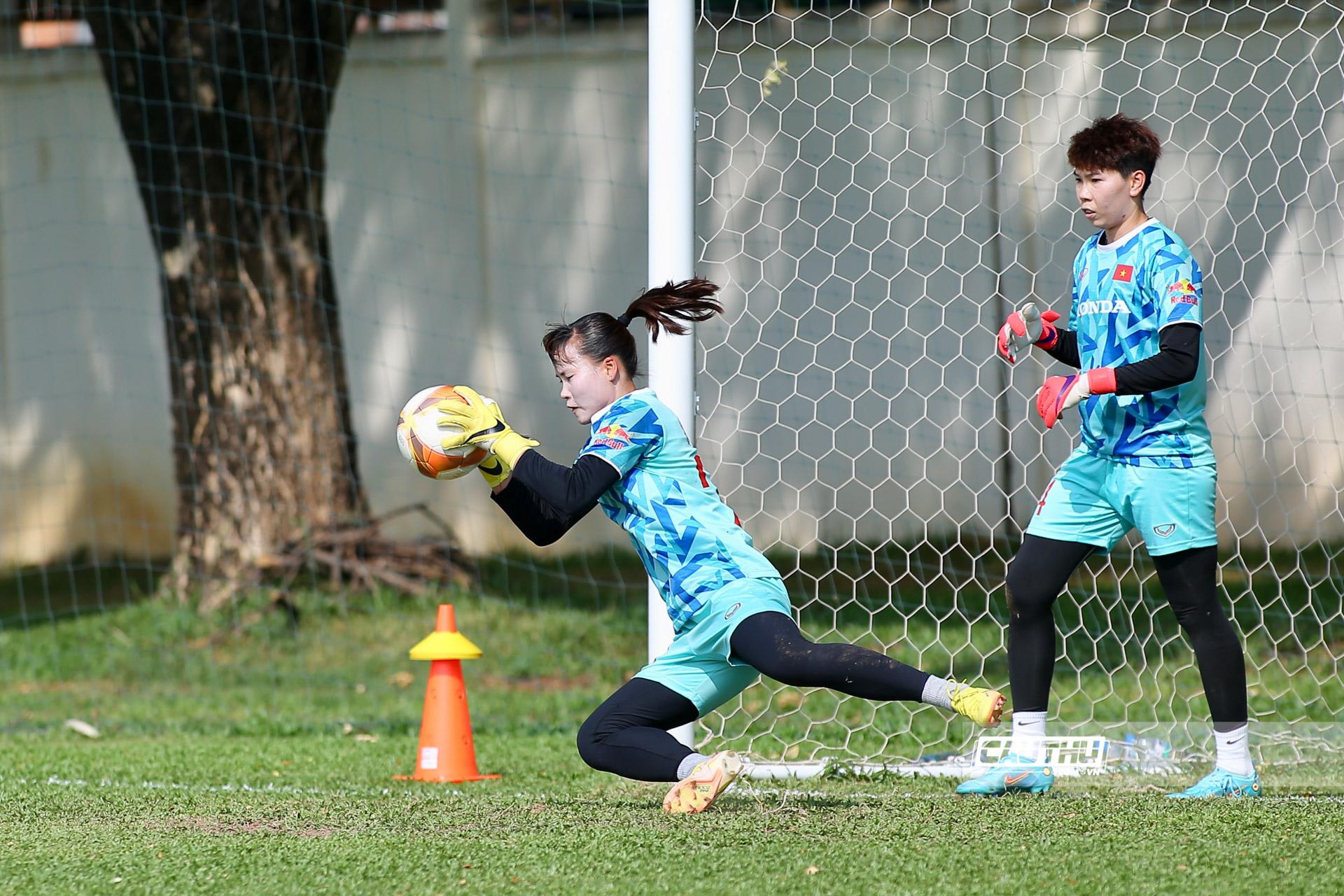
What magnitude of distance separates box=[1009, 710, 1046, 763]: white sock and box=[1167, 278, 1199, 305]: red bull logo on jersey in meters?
1.20

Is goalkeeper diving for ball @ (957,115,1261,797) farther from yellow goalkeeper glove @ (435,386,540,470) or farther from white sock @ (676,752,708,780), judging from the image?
yellow goalkeeper glove @ (435,386,540,470)

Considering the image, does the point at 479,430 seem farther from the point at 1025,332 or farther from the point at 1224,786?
the point at 1224,786

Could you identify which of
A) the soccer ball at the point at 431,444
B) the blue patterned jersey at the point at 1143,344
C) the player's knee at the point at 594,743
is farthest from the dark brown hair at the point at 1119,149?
the player's knee at the point at 594,743

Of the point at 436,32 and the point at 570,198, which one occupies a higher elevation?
the point at 436,32

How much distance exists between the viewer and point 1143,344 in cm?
383

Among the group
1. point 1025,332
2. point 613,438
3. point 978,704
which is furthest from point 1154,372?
point 613,438

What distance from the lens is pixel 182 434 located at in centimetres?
834

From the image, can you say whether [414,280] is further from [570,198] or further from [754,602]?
[754,602]

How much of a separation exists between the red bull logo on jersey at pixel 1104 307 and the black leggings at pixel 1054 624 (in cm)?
65

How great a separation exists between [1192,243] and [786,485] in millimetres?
2810

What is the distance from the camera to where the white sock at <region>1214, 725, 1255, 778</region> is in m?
3.84

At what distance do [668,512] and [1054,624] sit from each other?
1195 mm

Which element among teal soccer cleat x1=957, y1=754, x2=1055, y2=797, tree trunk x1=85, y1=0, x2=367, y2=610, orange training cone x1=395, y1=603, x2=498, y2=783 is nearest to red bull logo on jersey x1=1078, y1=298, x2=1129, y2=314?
teal soccer cleat x1=957, y1=754, x2=1055, y2=797

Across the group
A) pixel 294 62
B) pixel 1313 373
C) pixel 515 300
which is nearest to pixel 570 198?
pixel 515 300
